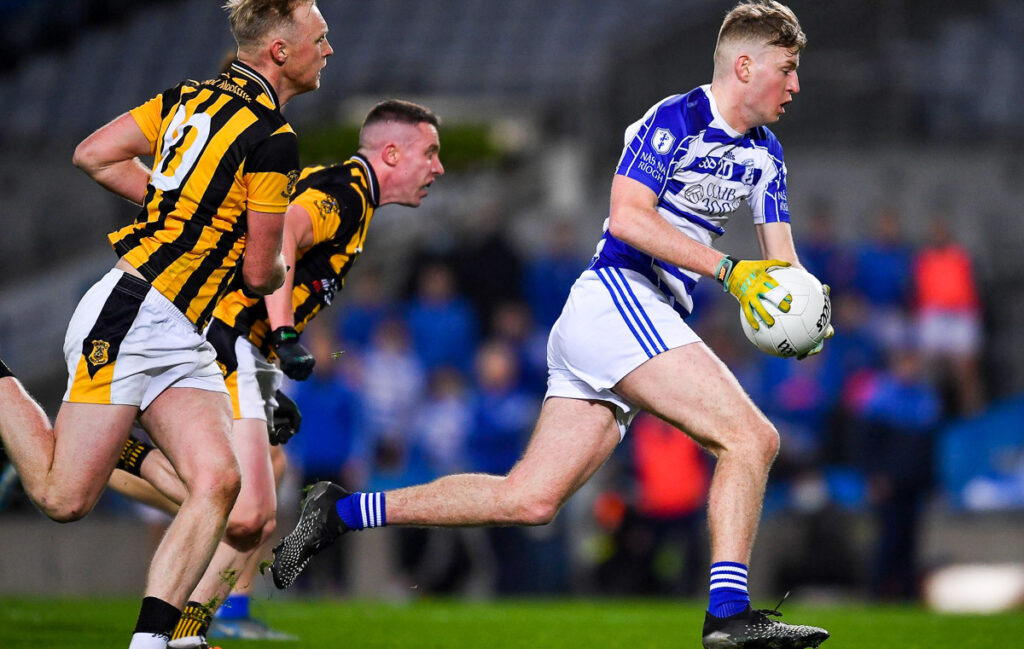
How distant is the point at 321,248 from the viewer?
5.93 metres

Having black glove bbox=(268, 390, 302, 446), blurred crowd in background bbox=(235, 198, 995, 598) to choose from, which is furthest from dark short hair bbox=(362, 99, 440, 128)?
blurred crowd in background bbox=(235, 198, 995, 598)

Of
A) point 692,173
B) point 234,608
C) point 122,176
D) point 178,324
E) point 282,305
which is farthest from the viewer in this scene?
point 234,608

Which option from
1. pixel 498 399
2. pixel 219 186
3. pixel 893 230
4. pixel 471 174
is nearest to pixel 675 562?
pixel 498 399

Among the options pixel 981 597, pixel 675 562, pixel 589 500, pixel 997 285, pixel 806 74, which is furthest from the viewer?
pixel 806 74

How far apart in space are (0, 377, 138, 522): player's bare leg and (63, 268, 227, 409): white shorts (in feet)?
0.18

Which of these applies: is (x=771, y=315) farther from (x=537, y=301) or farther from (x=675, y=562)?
(x=537, y=301)

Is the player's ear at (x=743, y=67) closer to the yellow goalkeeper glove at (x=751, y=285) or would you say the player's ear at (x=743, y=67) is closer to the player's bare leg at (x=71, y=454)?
the yellow goalkeeper glove at (x=751, y=285)

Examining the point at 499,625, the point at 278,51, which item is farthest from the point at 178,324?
the point at 499,625

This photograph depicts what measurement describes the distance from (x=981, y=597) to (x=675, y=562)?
2298 mm

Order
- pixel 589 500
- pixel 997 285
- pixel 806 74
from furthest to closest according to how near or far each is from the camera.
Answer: pixel 806 74 → pixel 997 285 → pixel 589 500

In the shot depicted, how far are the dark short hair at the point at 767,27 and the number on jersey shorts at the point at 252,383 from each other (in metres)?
2.31

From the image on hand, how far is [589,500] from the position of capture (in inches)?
460

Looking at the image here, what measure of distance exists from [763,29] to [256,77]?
186 cm

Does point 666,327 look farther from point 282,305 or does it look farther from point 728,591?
point 282,305
